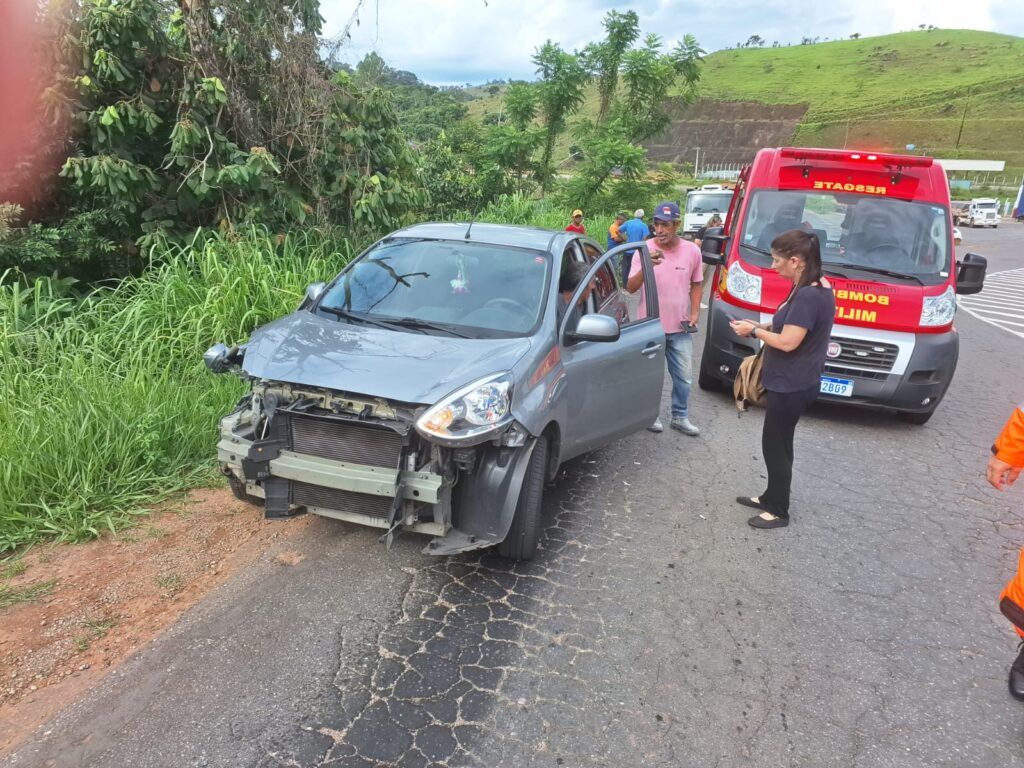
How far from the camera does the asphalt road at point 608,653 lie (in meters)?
2.40

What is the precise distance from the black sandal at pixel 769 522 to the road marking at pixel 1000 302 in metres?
9.15

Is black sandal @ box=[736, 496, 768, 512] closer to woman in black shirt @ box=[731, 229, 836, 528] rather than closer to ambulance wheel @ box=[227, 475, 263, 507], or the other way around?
woman in black shirt @ box=[731, 229, 836, 528]

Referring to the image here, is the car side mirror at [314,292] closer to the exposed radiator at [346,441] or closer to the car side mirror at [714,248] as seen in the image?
the exposed radiator at [346,441]

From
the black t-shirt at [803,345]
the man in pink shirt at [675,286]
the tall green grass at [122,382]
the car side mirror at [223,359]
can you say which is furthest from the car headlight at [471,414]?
the man in pink shirt at [675,286]

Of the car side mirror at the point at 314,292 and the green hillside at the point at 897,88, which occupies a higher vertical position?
the green hillside at the point at 897,88

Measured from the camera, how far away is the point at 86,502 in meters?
3.73

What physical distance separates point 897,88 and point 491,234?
116 m

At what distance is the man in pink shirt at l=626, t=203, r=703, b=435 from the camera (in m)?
5.48

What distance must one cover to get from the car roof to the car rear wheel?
59.3 inches

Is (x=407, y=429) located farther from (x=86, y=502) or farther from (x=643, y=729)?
(x=86, y=502)

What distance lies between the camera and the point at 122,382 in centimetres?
471

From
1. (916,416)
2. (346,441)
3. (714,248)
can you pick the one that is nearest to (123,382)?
(346,441)

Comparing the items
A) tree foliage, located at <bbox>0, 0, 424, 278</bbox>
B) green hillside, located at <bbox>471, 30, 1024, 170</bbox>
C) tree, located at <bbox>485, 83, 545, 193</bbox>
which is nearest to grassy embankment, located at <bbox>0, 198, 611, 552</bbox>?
tree foliage, located at <bbox>0, 0, 424, 278</bbox>

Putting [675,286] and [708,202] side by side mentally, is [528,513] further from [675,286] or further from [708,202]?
[708,202]
